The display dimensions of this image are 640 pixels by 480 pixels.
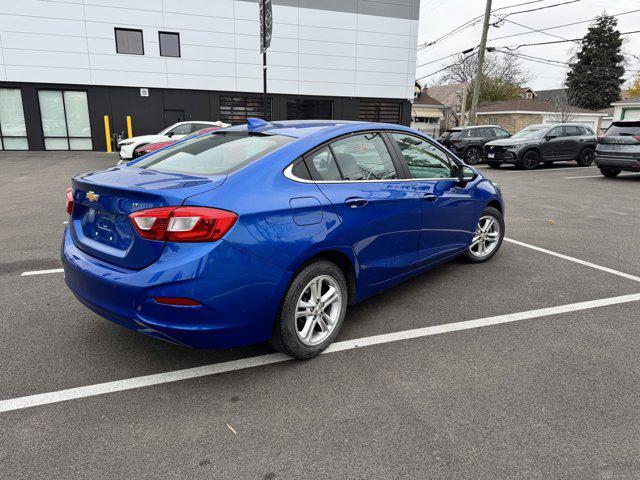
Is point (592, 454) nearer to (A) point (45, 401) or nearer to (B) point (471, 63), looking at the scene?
(A) point (45, 401)

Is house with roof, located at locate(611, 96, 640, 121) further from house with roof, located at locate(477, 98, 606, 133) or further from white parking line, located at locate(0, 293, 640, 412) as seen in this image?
white parking line, located at locate(0, 293, 640, 412)

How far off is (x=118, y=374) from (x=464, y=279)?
3422mm

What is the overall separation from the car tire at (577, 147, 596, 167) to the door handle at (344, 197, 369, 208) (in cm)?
1792

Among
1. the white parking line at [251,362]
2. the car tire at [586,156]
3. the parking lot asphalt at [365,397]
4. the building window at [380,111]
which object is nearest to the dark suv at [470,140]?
the car tire at [586,156]

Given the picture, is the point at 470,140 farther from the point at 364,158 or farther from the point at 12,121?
the point at 12,121

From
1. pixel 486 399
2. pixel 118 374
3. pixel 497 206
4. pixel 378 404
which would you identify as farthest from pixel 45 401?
pixel 497 206

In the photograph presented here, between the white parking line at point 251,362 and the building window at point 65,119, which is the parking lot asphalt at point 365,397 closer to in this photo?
the white parking line at point 251,362

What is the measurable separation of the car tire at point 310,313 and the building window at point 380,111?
25202 millimetres

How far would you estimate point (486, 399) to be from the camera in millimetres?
2809

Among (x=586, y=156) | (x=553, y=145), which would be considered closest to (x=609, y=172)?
(x=553, y=145)

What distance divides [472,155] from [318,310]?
56.8 ft

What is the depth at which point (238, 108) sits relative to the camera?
2511cm

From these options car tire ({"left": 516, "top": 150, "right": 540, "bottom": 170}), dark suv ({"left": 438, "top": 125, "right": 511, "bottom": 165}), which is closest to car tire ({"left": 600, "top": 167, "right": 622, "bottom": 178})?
car tire ({"left": 516, "top": 150, "right": 540, "bottom": 170})

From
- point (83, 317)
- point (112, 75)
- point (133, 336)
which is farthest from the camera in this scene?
point (112, 75)
